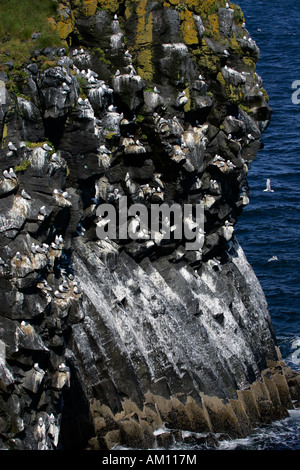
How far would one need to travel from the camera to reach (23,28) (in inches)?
1662

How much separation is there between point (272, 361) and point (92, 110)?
966 inches

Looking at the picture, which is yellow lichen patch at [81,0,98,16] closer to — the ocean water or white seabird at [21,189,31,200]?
white seabird at [21,189,31,200]

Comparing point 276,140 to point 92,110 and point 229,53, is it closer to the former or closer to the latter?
point 229,53

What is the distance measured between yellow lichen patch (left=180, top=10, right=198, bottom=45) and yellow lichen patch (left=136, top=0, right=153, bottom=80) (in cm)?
218

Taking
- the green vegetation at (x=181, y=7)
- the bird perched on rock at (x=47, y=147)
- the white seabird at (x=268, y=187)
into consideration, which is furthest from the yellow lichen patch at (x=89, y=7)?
the white seabird at (x=268, y=187)

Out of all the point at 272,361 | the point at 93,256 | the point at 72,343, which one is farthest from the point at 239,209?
the point at 72,343

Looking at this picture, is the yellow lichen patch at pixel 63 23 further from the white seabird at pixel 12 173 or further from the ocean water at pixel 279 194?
the ocean water at pixel 279 194

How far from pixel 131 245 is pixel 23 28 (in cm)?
1452

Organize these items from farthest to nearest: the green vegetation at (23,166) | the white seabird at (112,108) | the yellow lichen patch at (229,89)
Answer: the yellow lichen patch at (229,89) → the white seabird at (112,108) → the green vegetation at (23,166)

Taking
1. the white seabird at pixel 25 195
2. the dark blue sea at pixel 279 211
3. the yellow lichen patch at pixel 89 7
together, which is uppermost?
the yellow lichen patch at pixel 89 7

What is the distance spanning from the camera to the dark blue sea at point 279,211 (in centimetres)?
6147

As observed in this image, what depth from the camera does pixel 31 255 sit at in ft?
123

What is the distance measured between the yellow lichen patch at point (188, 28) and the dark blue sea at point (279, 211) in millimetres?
25272

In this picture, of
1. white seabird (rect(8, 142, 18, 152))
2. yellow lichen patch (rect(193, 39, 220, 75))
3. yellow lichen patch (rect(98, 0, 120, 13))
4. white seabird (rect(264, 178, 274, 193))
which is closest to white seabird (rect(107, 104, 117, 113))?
yellow lichen patch (rect(98, 0, 120, 13))
